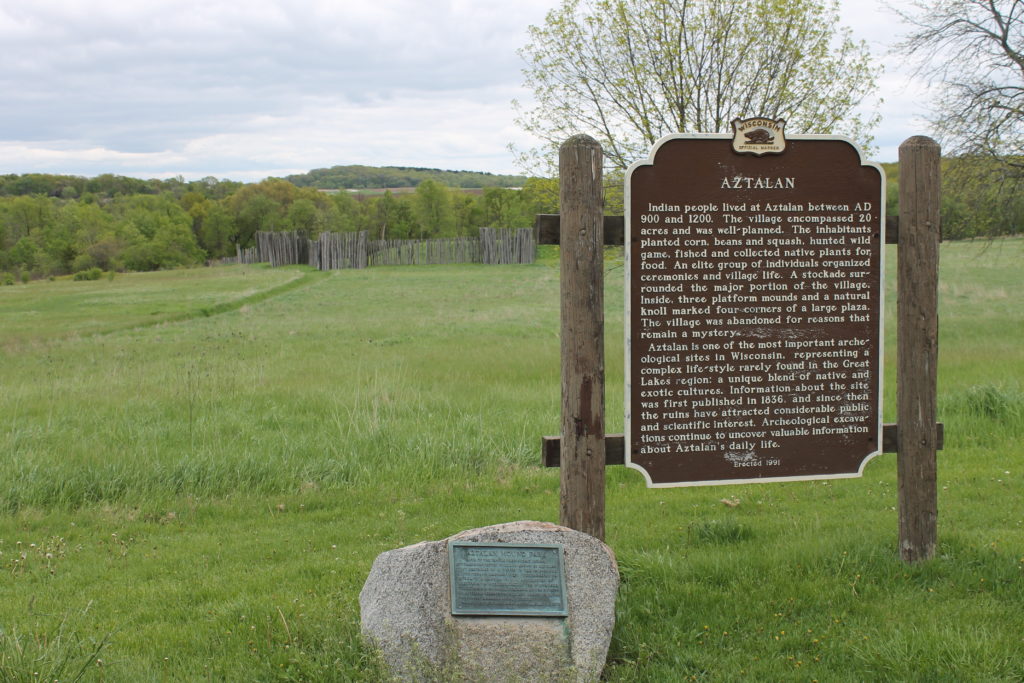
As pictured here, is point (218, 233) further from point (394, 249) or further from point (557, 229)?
point (557, 229)

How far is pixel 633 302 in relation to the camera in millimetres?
5195

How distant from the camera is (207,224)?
123500 millimetres

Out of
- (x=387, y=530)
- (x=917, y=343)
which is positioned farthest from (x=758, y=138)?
(x=387, y=530)

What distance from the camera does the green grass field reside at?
15.0ft

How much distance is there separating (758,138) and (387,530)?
4.11 m

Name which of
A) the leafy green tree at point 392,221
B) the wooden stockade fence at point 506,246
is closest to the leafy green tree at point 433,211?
the leafy green tree at point 392,221

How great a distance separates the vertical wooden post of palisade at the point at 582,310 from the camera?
511 centimetres

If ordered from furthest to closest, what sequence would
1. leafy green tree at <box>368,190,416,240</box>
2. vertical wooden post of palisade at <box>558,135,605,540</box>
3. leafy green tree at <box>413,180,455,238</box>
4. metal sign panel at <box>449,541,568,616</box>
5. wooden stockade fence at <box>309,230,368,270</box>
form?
leafy green tree at <box>368,190,416,240</box>, leafy green tree at <box>413,180,455,238</box>, wooden stockade fence at <box>309,230,368,270</box>, vertical wooden post of palisade at <box>558,135,605,540</box>, metal sign panel at <box>449,541,568,616</box>

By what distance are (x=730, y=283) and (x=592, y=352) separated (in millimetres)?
970

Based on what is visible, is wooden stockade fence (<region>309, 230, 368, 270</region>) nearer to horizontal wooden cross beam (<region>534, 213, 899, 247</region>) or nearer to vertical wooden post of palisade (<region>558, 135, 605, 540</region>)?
horizontal wooden cross beam (<region>534, 213, 899, 247</region>)

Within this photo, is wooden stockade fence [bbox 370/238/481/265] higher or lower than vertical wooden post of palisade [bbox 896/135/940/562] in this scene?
higher

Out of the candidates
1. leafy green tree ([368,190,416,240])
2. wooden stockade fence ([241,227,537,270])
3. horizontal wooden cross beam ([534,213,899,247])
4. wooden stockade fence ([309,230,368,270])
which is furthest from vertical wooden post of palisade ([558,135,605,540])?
leafy green tree ([368,190,416,240])

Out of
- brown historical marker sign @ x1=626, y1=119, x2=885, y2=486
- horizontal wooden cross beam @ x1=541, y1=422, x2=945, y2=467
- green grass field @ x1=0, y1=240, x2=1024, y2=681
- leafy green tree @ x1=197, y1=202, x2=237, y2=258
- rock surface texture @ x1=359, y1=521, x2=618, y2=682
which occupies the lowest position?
green grass field @ x1=0, y1=240, x2=1024, y2=681

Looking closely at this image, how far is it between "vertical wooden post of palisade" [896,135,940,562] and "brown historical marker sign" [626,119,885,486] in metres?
0.20
